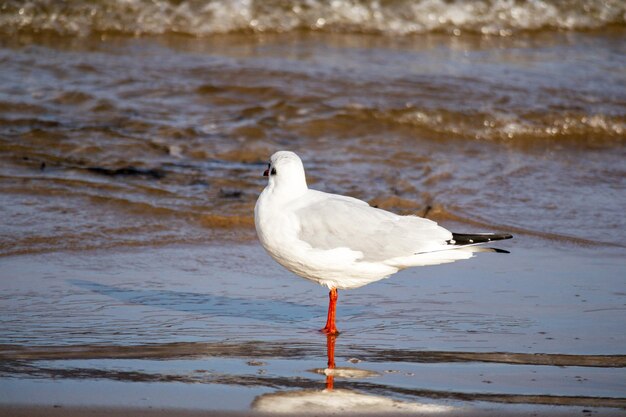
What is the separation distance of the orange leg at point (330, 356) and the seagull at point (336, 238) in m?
0.07

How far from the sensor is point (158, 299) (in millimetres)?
5039

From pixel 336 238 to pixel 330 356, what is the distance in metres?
0.66

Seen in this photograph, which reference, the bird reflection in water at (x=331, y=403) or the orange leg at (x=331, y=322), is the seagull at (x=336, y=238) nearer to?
the orange leg at (x=331, y=322)

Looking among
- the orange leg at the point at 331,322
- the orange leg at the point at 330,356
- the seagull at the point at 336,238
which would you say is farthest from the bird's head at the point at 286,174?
the orange leg at the point at 330,356

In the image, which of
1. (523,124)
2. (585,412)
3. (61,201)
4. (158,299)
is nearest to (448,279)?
(158,299)

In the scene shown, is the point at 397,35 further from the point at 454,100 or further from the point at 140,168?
the point at 140,168

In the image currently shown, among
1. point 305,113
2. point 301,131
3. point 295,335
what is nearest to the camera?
point 295,335

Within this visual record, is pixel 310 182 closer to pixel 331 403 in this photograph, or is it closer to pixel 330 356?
pixel 330 356

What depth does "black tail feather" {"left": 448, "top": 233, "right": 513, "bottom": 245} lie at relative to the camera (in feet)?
15.0

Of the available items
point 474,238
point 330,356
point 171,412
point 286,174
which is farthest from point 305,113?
point 171,412

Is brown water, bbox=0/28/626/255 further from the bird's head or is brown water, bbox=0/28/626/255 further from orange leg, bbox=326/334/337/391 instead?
orange leg, bbox=326/334/337/391

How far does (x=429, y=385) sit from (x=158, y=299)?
174cm

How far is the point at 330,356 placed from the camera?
4.24m

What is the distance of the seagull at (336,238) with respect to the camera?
4.63m
